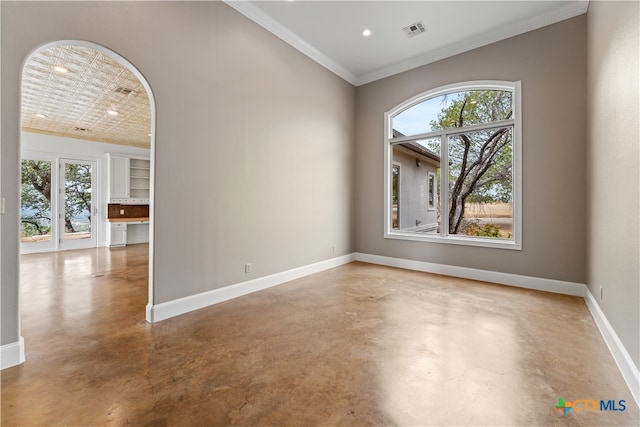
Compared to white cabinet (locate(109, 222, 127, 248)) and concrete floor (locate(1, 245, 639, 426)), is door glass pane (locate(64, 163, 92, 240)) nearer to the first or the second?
white cabinet (locate(109, 222, 127, 248))

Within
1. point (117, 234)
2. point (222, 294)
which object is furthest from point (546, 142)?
point (117, 234)

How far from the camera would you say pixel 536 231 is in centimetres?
395

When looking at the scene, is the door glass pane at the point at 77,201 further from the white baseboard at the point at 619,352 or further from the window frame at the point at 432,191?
the white baseboard at the point at 619,352

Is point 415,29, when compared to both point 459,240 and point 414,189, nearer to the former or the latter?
point 414,189

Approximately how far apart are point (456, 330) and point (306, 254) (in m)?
2.61

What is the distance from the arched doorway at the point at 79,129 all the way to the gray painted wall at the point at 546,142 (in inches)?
182

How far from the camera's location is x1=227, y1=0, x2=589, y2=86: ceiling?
11.9 ft

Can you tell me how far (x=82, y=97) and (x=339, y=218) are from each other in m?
4.98

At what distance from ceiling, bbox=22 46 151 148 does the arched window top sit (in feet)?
14.8

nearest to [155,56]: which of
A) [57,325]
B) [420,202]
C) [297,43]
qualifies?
[297,43]

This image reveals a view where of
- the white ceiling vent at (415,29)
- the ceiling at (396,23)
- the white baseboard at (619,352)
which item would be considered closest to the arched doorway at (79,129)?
the ceiling at (396,23)

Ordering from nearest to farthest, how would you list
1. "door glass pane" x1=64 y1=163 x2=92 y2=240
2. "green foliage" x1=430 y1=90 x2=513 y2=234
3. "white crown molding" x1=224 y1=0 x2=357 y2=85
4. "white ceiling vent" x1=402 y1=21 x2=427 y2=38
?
"white crown molding" x1=224 y1=0 x2=357 y2=85 → "white ceiling vent" x1=402 y1=21 x2=427 y2=38 → "green foliage" x1=430 y1=90 x2=513 y2=234 → "door glass pane" x1=64 y1=163 x2=92 y2=240

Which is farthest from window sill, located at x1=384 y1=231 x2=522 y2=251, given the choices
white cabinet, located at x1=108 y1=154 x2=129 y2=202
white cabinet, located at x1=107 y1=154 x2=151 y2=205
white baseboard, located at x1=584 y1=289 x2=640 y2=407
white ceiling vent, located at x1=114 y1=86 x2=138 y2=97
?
white cabinet, located at x1=108 y1=154 x2=129 y2=202

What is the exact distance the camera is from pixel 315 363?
2090mm
